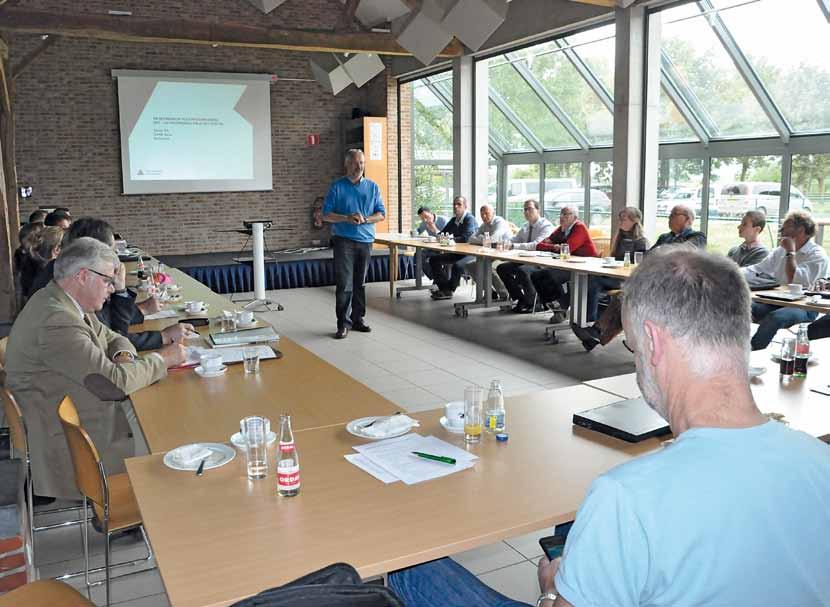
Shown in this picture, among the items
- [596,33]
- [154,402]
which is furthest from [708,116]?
[154,402]

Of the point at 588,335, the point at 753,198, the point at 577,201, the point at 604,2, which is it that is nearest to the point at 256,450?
the point at 588,335

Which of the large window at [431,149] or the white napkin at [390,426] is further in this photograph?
the large window at [431,149]

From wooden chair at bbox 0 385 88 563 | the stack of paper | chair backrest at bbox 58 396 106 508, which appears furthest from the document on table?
the stack of paper

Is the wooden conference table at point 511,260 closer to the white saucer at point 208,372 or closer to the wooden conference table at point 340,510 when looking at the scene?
the white saucer at point 208,372

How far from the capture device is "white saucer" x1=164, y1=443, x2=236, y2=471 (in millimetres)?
2119

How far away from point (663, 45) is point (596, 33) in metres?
1.08

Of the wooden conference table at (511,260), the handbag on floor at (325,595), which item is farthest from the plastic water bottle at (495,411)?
the wooden conference table at (511,260)

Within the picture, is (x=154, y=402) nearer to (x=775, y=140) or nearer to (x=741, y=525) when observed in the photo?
(x=741, y=525)

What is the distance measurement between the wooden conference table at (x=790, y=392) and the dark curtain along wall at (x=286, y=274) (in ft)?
28.2

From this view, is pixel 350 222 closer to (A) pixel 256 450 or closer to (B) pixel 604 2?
(B) pixel 604 2

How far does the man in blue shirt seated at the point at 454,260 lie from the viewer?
994 cm

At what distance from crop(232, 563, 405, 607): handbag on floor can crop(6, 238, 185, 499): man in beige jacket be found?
6.35 ft

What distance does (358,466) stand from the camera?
2127 mm

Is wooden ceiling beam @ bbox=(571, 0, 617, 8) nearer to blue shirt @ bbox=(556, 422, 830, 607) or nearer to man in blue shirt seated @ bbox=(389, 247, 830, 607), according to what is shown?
man in blue shirt seated @ bbox=(389, 247, 830, 607)
